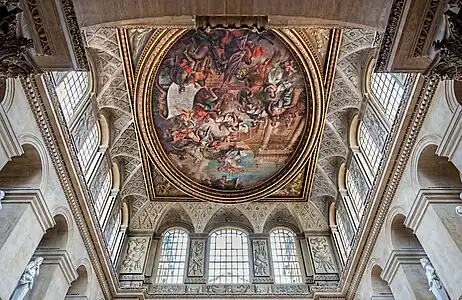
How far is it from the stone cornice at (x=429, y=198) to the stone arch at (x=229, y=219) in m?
9.81

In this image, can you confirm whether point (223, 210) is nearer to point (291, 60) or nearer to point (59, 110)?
point (291, 60)

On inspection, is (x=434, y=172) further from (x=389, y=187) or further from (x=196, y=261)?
(x=196, y=261)

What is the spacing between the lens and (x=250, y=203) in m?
19.5

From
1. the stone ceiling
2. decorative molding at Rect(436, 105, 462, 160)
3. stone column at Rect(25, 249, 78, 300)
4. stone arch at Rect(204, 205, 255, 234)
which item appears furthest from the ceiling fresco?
decorative molding at Rect(436, 105, 462, 160)

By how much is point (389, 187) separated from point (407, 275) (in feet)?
8.33

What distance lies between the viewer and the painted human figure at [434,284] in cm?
1020

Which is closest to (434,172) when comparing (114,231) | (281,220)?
(281,220)

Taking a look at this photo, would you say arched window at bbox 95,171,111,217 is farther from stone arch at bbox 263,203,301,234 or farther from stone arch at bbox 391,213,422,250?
stone arch at bbox 391,213,422,250

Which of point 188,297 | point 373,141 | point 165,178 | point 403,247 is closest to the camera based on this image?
point 403,247

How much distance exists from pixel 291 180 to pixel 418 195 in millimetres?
8157

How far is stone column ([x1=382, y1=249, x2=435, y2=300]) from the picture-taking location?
1127cm

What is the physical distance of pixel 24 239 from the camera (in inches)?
387

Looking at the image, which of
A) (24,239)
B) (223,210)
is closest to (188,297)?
(223,210)

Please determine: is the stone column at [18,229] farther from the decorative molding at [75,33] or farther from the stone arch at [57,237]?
the decorative molding at [75,33]
